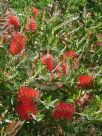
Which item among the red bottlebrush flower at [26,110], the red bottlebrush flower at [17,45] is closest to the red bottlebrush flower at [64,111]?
the red bottlebrush flower at [26,110]

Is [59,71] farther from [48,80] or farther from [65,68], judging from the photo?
[48,80]

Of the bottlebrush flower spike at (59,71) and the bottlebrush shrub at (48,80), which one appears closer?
the bottlebrush shrub at (48,80)

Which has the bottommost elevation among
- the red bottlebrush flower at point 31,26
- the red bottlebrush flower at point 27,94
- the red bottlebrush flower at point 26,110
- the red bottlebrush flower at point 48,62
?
the red bottlebrush flower at point 26,110

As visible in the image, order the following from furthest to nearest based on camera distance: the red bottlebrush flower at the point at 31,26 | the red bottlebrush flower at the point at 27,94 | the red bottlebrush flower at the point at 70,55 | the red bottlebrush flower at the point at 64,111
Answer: the red bottlebrush flower at the point at 31,26 < the red bottlebrush flower at the point at 70,55 < the red bottlebrush flower at the point at 64,111 < the red bottlebrush flower at the point at 27,94

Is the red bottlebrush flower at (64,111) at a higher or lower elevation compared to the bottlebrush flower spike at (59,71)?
lower

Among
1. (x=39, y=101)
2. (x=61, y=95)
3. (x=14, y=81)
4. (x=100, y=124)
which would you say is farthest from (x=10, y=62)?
(x=100, y=124)

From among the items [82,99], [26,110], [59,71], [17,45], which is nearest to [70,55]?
[59,71]

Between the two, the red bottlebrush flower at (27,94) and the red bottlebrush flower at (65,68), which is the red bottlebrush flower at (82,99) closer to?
the red bottlebrush flower at (65,68)
